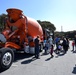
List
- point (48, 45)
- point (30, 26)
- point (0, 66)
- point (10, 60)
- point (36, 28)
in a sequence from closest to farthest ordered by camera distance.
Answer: point (0, 66) → point (10, 60) → point (30, 26) → point (36, 28) → point (48, 45)

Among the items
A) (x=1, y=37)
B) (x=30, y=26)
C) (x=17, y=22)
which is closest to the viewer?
(x=1, y=37)

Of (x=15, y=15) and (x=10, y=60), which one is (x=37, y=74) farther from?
(x=15, y=15)

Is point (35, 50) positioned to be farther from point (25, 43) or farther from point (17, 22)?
point (17, 22)

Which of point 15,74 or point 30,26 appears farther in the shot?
point 30,26

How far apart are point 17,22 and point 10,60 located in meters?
3.70

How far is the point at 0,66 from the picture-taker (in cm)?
768

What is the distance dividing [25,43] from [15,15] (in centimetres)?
188

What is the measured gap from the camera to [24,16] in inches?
461

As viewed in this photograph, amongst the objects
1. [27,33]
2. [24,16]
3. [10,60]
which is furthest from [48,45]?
[10,60]

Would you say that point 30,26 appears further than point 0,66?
Yes

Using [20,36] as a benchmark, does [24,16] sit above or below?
above

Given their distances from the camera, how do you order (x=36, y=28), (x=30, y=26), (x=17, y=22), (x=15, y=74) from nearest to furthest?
(x=15, y=74)
(x=17, y=22)
(x=30, y=26)
(x=36, y=28)

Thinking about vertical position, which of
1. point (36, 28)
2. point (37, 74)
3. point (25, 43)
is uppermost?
point (36, 28)

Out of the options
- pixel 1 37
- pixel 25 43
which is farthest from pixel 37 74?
pixel 25 43
